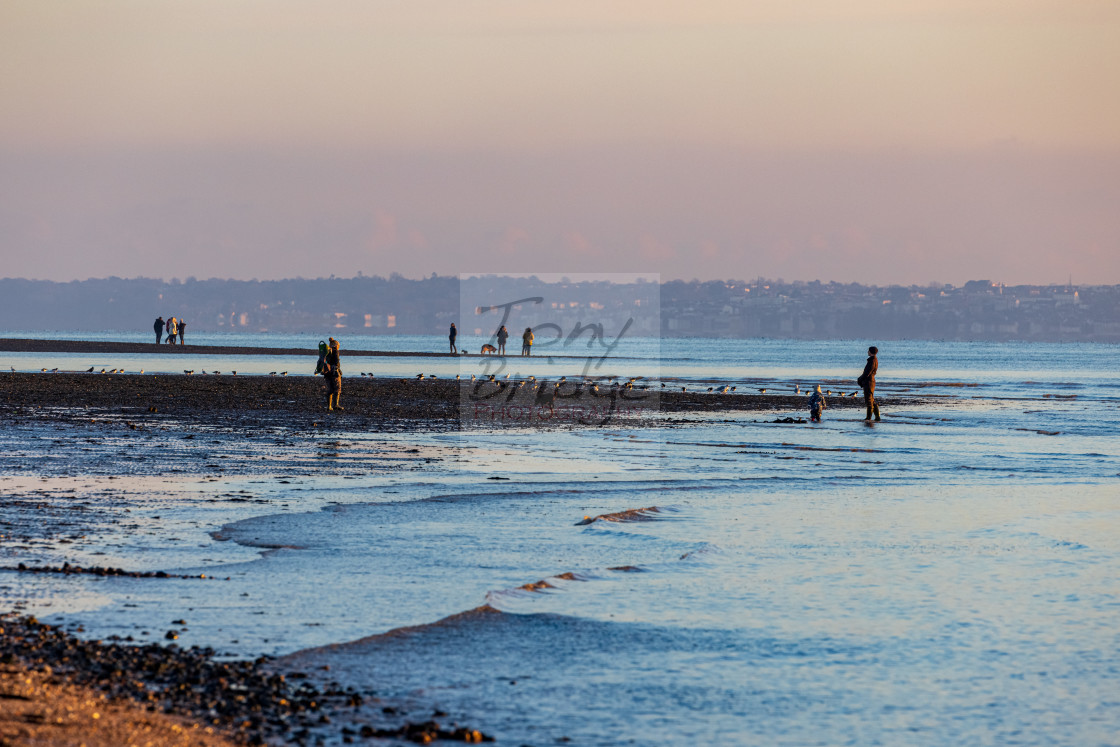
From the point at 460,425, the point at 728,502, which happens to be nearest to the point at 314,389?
the point at 460,425

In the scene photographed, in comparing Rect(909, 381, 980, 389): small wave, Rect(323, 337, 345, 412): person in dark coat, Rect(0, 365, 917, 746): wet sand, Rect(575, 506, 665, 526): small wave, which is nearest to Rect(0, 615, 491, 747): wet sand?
Rect(0, 365, 917, 746): wet sand

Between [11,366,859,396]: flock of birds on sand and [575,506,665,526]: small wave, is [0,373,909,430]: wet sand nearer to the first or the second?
[11,366,859,396]: flock of birds on sand

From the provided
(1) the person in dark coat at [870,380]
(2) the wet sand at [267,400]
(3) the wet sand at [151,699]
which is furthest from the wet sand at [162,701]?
(1) the person in dark coat at [870,380]

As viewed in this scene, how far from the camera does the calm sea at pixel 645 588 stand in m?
7.48

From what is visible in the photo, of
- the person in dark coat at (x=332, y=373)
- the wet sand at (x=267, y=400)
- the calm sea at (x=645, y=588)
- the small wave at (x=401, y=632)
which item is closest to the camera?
the calm sea at (x=645, y=588)

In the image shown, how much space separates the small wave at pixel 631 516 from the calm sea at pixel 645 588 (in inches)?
3.0

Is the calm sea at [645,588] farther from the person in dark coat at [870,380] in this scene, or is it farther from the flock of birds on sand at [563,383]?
the flock of birds on sand at [563,383]

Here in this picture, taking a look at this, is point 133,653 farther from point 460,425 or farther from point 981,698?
point 460,425

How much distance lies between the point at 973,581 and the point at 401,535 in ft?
18.9

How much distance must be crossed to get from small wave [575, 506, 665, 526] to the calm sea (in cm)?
8

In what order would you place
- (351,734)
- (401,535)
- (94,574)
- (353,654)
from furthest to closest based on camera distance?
(401,535) → (94,574) → (353,654) → (351,734)

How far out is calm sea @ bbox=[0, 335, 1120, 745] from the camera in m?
7.48

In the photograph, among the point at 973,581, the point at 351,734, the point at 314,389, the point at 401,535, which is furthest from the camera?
the point at 314,389

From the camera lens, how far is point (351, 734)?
657 cm
